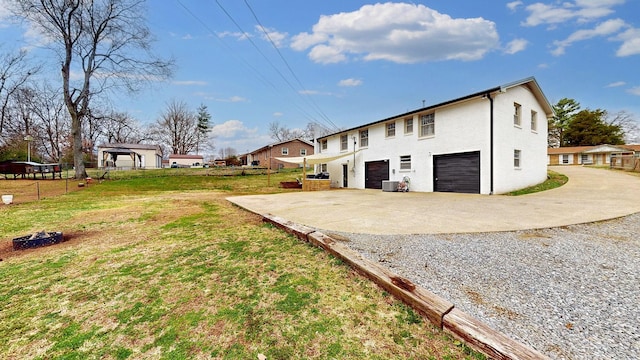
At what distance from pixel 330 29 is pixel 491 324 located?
17.0m

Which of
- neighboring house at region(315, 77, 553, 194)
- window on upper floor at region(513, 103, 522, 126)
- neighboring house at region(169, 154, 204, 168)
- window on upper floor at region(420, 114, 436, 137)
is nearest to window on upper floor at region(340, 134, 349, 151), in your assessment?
neighboring house at region(315, 77, 553, 194)

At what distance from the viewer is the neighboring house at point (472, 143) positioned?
11.3 meters

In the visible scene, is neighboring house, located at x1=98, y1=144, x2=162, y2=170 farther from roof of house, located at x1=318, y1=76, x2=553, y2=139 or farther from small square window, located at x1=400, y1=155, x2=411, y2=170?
roof of house, located at x1=318, y1=76, x2=553, y2=139

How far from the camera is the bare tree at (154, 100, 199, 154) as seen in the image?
43.4 metres

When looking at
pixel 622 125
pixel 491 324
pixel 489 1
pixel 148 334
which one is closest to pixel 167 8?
pixel 148 334

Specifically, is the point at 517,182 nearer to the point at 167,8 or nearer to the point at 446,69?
the point at 446,69

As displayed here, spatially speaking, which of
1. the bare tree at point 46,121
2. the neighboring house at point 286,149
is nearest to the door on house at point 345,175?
the neighboring house at point 286,149

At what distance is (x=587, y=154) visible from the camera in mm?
31797

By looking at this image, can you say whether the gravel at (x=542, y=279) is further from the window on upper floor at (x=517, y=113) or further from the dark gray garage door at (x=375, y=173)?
the dark gray garage door at (x=375, y=173)

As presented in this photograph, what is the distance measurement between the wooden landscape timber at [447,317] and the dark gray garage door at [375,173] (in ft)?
44.4

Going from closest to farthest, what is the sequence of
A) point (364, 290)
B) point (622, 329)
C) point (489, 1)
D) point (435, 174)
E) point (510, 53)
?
point (622, 329) < point (364, 290) < point (489, 1) < point (435, 174) < point (510, 53)

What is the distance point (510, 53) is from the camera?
48.8 ft

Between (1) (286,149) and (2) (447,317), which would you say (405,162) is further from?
(1) (286,149)

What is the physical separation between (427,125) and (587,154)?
108 ft
